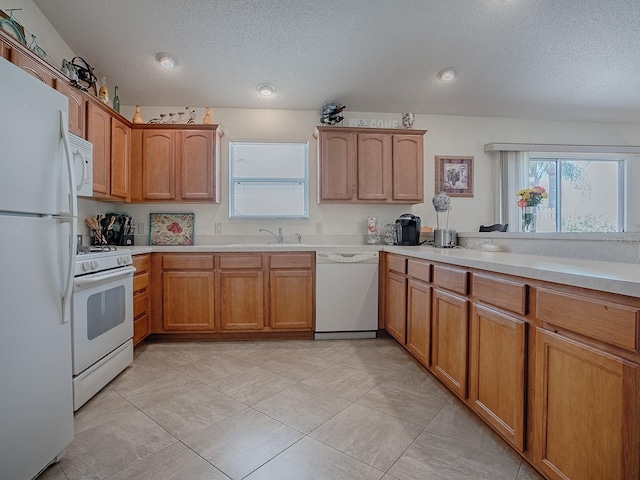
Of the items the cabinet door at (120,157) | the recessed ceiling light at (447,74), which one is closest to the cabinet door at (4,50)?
the cabinet door at (120,157)

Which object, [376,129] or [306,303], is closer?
[306,303]

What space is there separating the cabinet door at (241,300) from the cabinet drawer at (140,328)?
66 cm

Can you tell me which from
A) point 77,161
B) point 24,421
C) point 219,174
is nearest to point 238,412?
point 24,421

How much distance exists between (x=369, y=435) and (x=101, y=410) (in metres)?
1.54

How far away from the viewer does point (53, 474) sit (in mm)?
1281

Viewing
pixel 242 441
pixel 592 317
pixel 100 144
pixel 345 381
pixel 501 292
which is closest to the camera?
pixel 592 317

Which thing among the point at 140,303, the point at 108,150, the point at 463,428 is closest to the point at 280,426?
the point at 463,428

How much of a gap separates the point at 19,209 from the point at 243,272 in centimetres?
188

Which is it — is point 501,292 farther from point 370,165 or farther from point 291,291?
point 370,165

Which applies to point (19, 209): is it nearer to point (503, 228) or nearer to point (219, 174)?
point (219, 174)

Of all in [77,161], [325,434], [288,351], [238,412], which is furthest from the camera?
[288,351]

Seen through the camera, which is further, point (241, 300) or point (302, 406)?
point (241, 300)

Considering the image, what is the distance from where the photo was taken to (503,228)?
3293 millimetres

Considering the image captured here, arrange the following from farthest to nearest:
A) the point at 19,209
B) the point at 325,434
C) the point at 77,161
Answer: the point at 77,161 < the point at 325,434 < the point at 19,209
